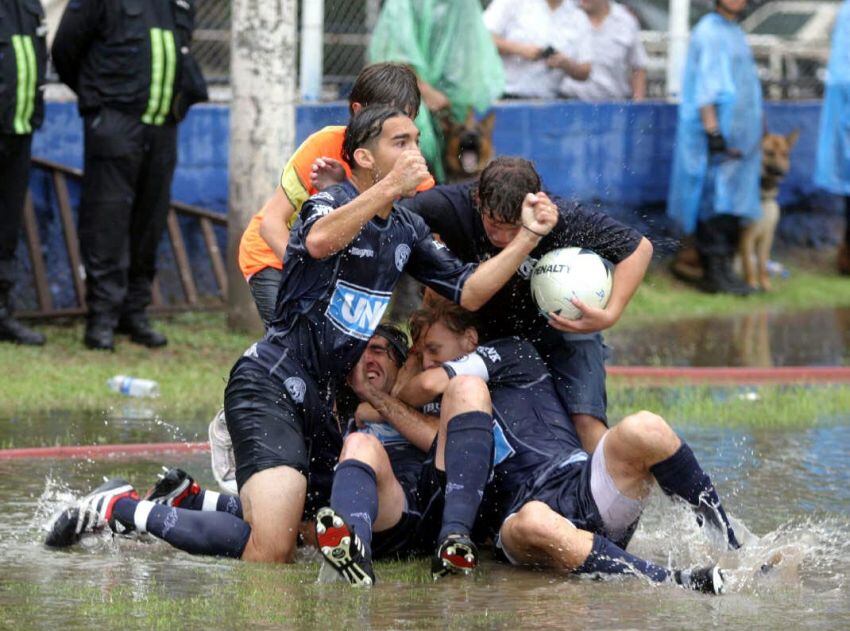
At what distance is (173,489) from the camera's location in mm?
6891

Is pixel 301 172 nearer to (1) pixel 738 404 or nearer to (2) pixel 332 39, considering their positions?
(1) pixel 738 404

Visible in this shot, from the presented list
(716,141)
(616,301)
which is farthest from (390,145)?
(716,141)

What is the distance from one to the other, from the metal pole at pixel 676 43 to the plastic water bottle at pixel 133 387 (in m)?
7.45

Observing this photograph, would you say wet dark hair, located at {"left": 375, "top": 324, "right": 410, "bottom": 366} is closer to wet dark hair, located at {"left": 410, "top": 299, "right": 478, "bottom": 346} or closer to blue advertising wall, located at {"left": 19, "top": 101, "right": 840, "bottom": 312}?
wet dark hair, located at {"left": 410, "top": 299, "right": 478, "bottom": 346}

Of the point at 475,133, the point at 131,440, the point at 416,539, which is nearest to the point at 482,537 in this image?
the point at 416,539

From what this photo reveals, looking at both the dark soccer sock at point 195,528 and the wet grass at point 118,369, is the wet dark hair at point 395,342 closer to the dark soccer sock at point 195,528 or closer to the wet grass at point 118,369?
the dark soccer sock at point 195,528

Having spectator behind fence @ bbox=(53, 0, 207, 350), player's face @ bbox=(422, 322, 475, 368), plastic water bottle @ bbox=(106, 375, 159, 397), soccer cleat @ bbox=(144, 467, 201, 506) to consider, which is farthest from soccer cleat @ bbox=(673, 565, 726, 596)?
spectator behind fence @ bbox=(53, 0, 207, 350)

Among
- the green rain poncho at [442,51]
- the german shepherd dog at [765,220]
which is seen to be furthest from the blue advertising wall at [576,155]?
the green rain poncho at [442,51]

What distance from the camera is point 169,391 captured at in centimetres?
1005

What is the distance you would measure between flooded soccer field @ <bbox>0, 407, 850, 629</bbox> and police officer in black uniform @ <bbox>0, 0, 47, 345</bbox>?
351 centimetres

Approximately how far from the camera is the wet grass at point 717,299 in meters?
14.3

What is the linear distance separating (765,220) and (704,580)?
395 inches

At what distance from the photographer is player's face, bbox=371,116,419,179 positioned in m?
6.52

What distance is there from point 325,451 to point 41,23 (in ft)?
17.0
